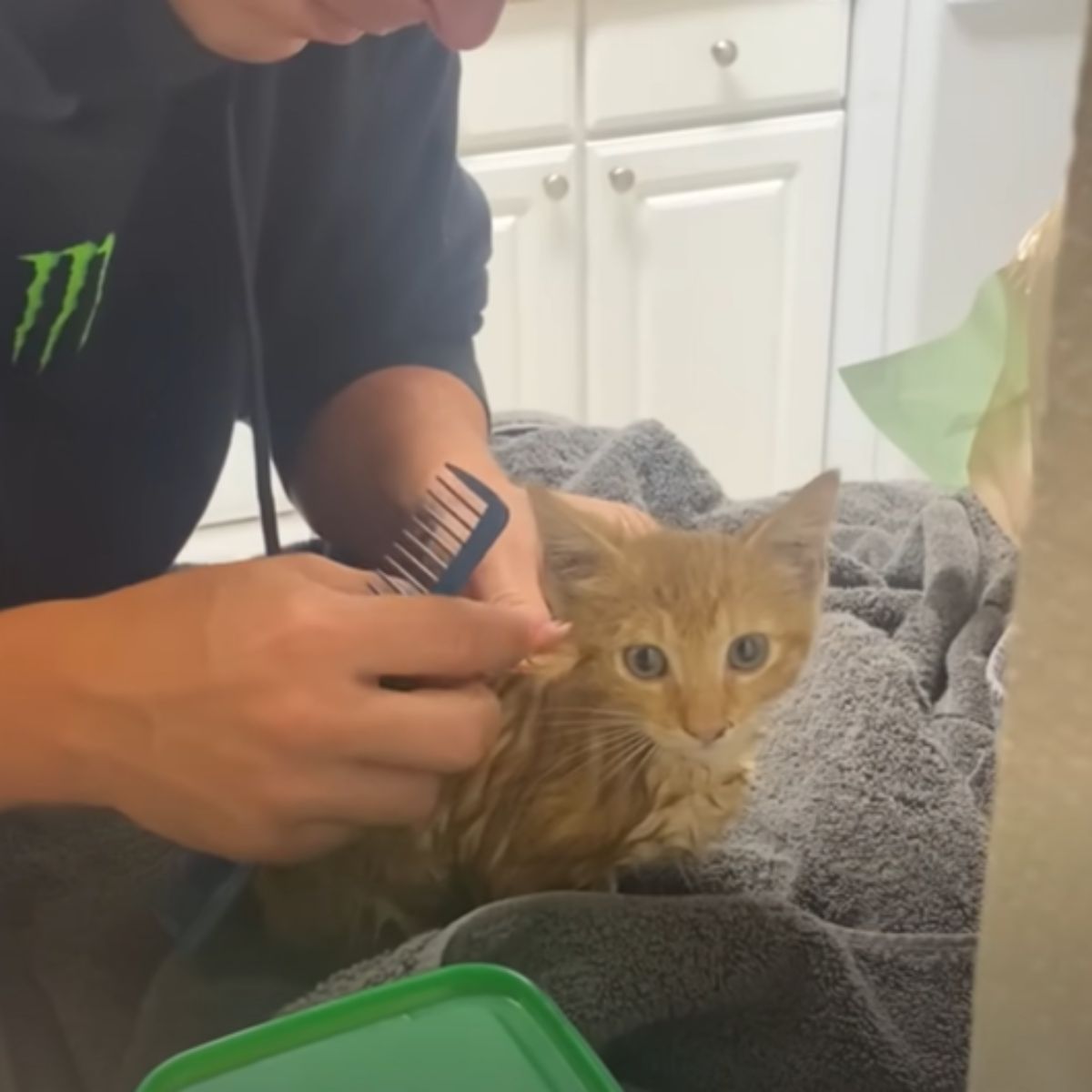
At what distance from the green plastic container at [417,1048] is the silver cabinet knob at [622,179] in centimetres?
136

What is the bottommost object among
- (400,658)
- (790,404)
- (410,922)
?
(790,404)

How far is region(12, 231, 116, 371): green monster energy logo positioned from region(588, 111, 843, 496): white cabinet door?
1.13m

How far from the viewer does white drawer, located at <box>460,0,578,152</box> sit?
1.68 m

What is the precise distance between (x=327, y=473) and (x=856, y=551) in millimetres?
290

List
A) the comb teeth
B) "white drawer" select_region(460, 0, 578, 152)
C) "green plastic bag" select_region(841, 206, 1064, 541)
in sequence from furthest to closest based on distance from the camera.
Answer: "white drawer" select_region(460, 0, 578, 152) < "green plastic bag" select_region(841, 206, 1064, 541) < the comb teeth

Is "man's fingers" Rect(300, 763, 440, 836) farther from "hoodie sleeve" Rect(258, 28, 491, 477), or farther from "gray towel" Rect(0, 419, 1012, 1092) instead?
"hoodie sleeve" Rect(258, 28, 491, 477)

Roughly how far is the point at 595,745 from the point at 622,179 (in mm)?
1229

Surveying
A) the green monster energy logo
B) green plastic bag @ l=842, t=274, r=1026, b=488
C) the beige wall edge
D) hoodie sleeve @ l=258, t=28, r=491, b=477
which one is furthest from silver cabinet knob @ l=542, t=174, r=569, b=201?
the beige wall edge

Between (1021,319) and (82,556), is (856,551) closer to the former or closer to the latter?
(1021,319)

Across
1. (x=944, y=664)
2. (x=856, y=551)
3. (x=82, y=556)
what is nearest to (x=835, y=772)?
(x=944, y=664)

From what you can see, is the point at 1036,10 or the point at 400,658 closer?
the point at 400,658

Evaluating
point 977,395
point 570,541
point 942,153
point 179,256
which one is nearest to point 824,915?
point 570,541

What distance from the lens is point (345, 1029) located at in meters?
0.51

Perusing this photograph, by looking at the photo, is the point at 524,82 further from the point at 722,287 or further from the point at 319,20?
the point at 319,20
